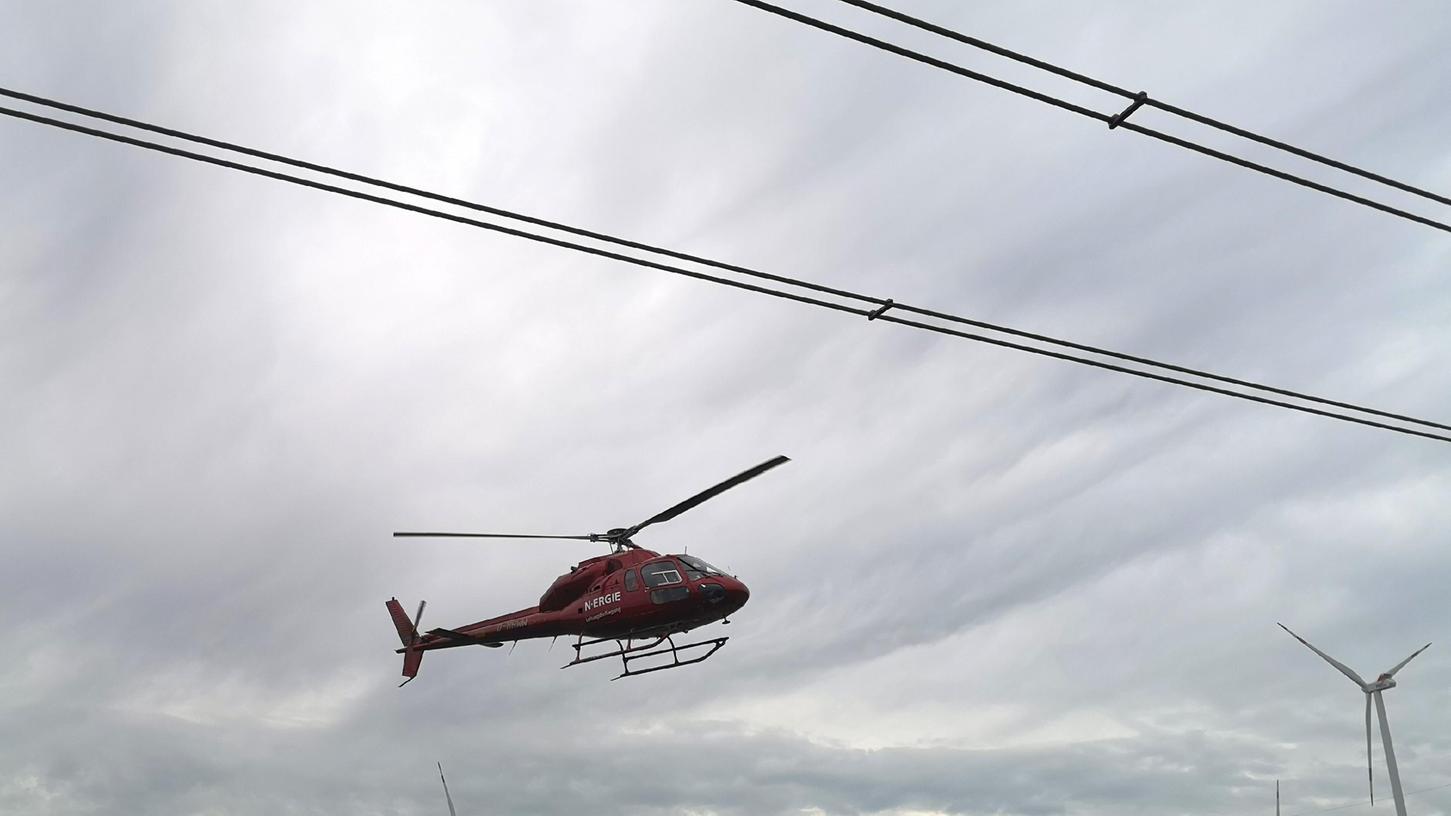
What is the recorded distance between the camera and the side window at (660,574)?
36125mm

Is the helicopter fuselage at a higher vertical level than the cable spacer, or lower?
lower

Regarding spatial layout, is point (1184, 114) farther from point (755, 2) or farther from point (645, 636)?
point (645, 636)

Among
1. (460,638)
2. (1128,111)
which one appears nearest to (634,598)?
(460,638)

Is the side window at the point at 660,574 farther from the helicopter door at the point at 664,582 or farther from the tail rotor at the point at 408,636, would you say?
the tail rotor at the point at 408,636

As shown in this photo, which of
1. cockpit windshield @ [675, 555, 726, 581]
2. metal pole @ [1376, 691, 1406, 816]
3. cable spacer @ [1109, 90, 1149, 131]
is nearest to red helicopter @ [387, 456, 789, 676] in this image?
cockpit windshield @ [675, 555, 726, 581]

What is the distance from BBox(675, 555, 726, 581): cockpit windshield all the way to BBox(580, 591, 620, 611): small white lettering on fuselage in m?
2.47

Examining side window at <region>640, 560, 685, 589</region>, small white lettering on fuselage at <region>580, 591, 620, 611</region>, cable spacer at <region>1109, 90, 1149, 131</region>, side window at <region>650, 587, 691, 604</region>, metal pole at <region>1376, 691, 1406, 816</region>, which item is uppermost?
cable spacer at <region>1109, 90, 1149, 131</region>

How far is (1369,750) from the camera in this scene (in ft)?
214

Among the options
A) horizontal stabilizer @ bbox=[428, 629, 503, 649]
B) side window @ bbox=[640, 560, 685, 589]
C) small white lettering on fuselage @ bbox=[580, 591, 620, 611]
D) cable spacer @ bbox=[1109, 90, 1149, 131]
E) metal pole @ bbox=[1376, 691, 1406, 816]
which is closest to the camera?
cable spacer @ bbox=[1109, 90, 1149, 131]

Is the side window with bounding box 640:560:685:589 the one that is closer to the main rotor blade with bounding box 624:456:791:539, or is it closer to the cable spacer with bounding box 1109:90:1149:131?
the main rotor blade with bounding box 624:456:791:539

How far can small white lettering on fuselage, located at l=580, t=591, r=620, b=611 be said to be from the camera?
36688 mm

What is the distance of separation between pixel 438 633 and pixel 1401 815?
5685cm

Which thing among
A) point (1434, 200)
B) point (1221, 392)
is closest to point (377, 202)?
point (1221, 392)

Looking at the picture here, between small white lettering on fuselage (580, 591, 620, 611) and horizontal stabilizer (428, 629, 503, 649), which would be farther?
horizontal stabilizer (428, 629, 503, 649)
